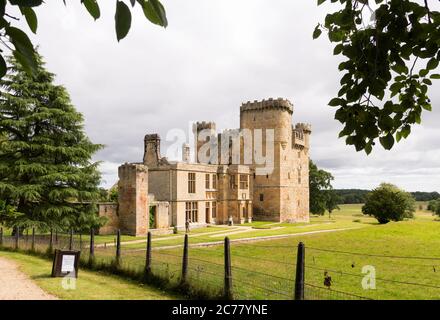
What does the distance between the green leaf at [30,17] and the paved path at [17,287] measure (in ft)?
28.2

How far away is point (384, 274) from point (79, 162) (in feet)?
56.1

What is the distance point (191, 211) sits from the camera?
36.2 m

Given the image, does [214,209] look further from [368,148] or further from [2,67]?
[2,67]

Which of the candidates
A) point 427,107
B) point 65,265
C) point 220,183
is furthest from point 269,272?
point 220,183

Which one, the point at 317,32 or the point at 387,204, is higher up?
the point at 317,32

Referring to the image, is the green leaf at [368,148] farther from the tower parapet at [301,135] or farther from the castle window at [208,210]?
the tower parapet at [301,135]

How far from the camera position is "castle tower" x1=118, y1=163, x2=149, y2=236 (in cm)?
2889

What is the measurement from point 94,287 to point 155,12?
9780mm

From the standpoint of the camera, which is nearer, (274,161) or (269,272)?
(269,272)

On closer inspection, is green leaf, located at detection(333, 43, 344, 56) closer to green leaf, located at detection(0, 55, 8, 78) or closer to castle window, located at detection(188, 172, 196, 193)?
green leaf, located at detection(0, 55, 8, 78)

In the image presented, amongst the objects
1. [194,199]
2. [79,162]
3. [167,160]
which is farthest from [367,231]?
[79,162]

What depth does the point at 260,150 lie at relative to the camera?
152 feet

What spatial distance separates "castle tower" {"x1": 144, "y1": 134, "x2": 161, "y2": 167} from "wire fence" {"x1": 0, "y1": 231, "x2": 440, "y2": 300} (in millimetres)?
12925
